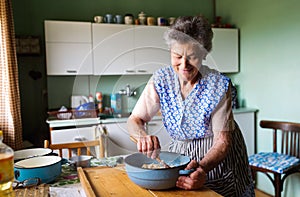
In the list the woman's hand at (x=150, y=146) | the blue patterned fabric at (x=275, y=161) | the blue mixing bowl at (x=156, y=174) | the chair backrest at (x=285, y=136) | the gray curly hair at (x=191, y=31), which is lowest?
the blue patterned fabric at (x=275, y=161)

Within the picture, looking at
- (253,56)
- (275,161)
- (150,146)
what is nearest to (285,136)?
(275,161)

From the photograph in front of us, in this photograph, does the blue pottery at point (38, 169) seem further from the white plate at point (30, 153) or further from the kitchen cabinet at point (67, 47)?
the kitchen cabinet at point (67, 47)

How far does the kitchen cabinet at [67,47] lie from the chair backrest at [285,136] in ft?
5.61

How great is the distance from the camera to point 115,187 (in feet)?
3.24

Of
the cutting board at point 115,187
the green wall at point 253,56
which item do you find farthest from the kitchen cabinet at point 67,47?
the cutting board at point 115,187

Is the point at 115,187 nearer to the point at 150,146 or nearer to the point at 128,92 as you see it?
the point at 150,146

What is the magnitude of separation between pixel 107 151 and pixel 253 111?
75.8 inches

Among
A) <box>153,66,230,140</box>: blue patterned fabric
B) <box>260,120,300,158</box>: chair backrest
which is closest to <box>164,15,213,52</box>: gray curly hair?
<box>153,66,230,140</box>: blue patterned fabric

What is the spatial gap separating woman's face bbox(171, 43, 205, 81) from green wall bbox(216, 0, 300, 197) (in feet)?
5.97

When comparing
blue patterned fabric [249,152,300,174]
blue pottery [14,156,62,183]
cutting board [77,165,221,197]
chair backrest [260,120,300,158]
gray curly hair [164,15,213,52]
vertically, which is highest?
gray curly hair [164,15,213,52]

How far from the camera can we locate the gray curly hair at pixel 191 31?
3.40ft

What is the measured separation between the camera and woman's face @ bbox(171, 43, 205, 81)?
3.33 feet

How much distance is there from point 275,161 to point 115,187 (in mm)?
1838

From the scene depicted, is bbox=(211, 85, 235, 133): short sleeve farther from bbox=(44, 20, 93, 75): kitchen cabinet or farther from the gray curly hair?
bbox=(44, 20, 93, 75): kitchen cabinet
